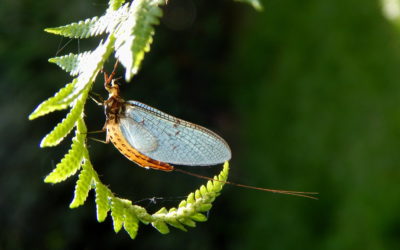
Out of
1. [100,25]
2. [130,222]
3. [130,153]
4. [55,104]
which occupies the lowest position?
[130,222]

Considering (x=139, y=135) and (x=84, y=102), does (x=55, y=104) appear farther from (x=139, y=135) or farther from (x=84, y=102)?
(x=139, y=135)

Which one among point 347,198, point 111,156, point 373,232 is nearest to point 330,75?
point 347,198

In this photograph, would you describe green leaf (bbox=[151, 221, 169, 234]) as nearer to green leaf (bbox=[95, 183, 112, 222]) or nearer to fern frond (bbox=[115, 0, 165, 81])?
green leaf (bbox=[95, 183, 112, 222])

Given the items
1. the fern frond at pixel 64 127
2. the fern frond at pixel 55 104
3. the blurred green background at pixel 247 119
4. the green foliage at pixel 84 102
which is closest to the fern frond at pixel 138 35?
the green foliage at pixel 84 102

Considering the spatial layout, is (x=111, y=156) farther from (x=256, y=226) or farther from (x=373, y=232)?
(x=373, y=232)

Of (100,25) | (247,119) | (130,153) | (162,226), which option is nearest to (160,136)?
(130,153)

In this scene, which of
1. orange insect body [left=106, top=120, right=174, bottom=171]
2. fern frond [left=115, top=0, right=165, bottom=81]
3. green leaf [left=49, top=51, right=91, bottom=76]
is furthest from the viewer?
orange insect body [left=106, top=120, right=174, bottom=171]

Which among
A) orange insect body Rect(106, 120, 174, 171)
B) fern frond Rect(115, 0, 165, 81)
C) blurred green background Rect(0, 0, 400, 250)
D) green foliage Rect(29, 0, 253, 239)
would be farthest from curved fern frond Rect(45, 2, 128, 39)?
blurred green background Rect(0, 0, 400, 250)
